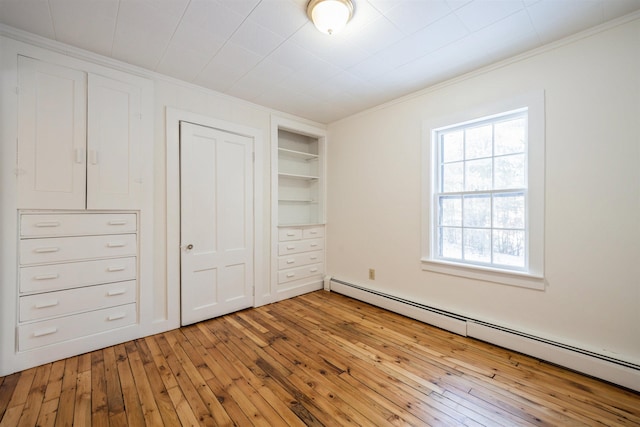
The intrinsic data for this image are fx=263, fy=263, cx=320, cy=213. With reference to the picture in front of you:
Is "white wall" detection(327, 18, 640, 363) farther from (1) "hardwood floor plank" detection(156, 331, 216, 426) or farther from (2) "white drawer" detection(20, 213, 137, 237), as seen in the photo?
(2) "white drawer" detection(20, 213, 137, 237)

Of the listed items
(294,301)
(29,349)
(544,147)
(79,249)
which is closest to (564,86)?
(544,147)

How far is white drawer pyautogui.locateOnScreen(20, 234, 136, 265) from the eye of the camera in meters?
2.06

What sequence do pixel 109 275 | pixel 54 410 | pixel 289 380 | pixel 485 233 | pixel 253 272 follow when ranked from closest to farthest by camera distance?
1. pixel 54 410
2. pixel 289 380
3. pixel 109 275
4. pixel 485 233
5. pixel 253 272

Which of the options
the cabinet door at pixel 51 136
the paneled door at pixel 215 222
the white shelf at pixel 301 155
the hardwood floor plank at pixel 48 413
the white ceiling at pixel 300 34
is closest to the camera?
the hardwood floor plank at pixel 48 413

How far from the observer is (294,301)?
359 cm

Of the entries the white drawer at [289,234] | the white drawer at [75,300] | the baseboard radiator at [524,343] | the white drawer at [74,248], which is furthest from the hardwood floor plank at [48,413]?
the baseboard radiator at [524,343]

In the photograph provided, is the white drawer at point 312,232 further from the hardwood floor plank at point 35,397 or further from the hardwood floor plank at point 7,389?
the hardwood floor plank at point 7,389

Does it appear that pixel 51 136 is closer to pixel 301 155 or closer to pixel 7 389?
pixel 7 389

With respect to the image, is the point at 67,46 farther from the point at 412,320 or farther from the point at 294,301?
the point at 412,320

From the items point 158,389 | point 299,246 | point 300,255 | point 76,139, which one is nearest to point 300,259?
point 300,255

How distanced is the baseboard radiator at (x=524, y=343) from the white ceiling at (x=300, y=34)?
2425 mm

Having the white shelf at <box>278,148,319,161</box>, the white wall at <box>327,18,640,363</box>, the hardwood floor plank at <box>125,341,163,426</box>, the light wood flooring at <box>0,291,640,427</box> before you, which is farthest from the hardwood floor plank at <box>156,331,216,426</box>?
the white shelf at <box>278,148,319,161</box>

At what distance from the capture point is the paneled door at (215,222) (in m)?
2.83

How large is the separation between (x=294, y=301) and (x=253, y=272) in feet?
2.33
